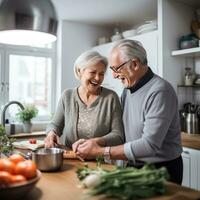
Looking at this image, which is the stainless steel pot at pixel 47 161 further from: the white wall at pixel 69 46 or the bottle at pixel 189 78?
the white wall at pixel 69 46

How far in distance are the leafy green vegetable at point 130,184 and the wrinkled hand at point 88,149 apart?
1.25ft

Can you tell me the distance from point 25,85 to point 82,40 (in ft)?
3.29

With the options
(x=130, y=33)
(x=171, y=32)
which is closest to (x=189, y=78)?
(x=171, y=32)

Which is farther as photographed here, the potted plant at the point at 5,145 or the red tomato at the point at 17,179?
the potted plant at the point at 5,145

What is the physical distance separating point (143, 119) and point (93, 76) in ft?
1.58

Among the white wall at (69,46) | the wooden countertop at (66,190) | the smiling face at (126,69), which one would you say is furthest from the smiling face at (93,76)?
the white wall at (69,46)

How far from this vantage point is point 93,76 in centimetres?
174

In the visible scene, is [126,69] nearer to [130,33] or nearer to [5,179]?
[5,179]

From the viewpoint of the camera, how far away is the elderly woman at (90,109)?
5.57 ft

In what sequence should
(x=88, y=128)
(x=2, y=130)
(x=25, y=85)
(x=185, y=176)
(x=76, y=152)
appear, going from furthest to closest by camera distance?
(x=25, y=85), (x=185, y=176), (x=88, y=128), (x=2, y=130), (x=76, y=152)

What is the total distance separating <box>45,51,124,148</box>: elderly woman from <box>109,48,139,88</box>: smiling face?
0.65 ft

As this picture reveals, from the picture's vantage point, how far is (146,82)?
4.86 ft

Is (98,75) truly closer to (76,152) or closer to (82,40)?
(76,152)

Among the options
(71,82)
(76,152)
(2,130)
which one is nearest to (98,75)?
(76,152)
